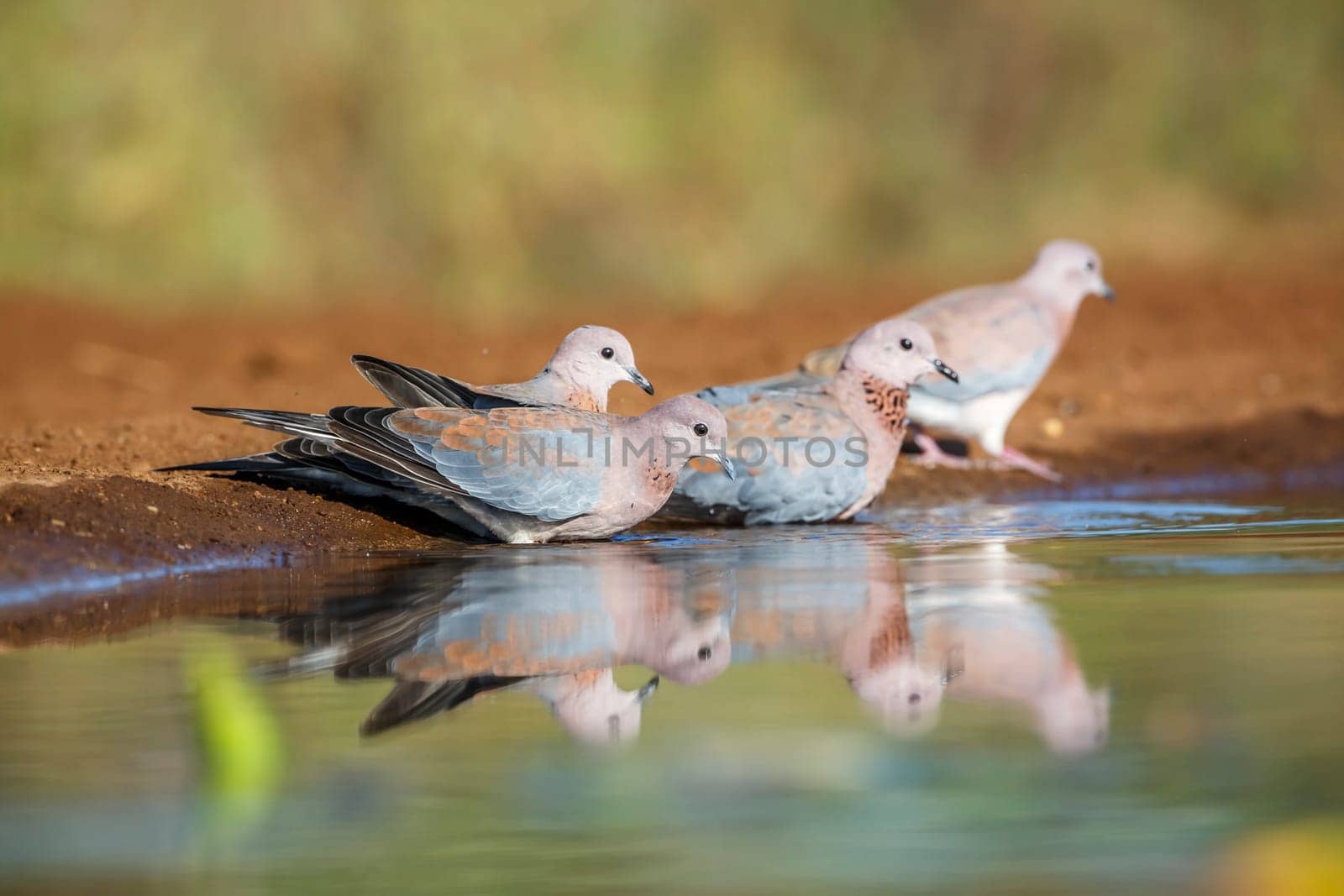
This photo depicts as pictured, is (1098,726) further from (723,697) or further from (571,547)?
(571,547)

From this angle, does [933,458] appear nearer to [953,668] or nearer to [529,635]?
[529,635]

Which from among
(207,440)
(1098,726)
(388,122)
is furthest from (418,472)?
(388,122)

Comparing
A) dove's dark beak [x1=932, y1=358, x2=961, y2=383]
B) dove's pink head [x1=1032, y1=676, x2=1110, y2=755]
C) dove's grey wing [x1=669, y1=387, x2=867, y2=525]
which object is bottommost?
dove's pink head [x1=1032, y1=676, x2=1110, y2=755]

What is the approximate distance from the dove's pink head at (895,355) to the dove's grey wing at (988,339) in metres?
0.95

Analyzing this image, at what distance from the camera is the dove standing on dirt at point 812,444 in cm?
665

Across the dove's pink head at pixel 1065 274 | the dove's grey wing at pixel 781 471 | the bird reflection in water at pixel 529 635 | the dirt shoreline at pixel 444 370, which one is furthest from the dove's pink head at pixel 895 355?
the dove's pink head at pixel 1065 274

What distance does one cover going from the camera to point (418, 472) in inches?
233

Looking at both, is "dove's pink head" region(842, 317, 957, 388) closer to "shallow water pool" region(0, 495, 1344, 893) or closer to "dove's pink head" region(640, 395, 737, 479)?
"dove's pink head" region(640, 395, 737, 479)

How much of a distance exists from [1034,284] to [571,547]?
366 cm

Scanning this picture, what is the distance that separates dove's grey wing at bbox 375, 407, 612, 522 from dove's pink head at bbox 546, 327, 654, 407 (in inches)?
29.9

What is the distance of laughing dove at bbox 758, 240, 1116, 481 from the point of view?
8.23 m

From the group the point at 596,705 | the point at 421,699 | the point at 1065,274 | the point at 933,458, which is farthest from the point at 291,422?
the point at 1065,274

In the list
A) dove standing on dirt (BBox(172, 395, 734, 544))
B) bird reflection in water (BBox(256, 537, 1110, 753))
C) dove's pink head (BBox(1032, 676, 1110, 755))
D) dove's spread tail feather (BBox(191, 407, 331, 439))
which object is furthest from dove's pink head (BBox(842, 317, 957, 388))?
dove's pink head (BBox(1032, 676, 1110, 755))

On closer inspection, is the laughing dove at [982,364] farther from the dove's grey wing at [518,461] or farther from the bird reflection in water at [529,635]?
the bird reflection in water at [529,635]
